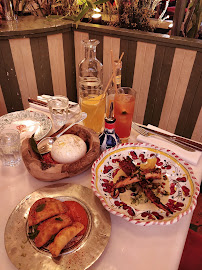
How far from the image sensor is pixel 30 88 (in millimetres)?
2283

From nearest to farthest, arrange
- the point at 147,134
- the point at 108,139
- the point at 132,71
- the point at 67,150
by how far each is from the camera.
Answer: the point at 67,150 < the point at 108,139 < the point at 147,134 < the point at 132,71

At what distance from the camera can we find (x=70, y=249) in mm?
638

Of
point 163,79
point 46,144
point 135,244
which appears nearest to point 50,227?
point 135,244

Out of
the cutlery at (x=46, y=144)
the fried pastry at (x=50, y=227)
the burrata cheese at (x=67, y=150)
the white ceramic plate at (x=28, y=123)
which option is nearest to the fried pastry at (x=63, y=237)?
the fried pastry at (x=50, y=227)

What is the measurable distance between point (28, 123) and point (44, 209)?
61cm

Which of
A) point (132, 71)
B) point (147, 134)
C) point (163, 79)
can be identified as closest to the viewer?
point (147, 134)

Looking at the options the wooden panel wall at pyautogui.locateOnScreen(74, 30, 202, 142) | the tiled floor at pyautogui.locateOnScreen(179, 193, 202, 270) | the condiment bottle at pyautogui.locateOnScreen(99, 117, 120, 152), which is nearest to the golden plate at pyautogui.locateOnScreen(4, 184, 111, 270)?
the condiment bottle at pyautogui.locateOnScreen(99, 117, 120, 152)

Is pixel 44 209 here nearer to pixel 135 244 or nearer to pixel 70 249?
pixel 70 249

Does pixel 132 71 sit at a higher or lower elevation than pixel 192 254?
higher

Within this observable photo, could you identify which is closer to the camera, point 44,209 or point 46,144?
point 44,209

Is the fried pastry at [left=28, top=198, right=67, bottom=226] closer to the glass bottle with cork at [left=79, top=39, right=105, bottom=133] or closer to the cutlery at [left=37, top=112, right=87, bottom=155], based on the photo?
the cutlery at [left=37, top=112, right=87, bottom=155]

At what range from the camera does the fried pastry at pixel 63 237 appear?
2.01 feet

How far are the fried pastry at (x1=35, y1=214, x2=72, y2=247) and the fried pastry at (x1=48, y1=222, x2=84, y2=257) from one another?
0.06 feet

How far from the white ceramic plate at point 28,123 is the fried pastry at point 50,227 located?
0.50m
